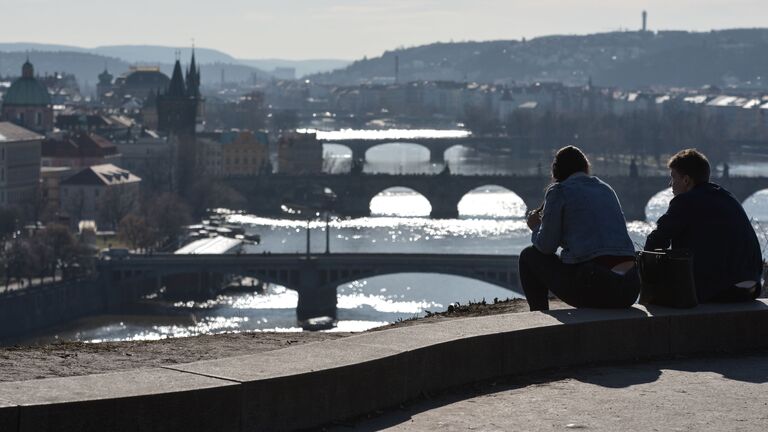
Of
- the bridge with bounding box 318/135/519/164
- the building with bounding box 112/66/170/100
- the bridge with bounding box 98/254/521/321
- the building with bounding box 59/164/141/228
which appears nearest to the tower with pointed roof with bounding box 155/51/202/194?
the building with bounding box 59/164/141/228

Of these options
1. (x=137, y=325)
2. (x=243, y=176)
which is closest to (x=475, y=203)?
(x=243, y=176)

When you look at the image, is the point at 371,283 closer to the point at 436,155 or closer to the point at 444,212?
the point at 444,212

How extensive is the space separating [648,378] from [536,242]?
749 mm

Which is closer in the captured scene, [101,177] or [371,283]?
[371,283]

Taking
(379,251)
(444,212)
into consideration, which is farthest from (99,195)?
(379,251)

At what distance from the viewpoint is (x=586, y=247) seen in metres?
6.81

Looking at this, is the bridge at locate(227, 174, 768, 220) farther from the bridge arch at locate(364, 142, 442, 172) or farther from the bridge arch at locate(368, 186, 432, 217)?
the bridge arch at locate(364, 142, 442, 172)

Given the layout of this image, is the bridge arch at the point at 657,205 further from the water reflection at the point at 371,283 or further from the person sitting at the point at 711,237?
the person sitting at the point at 711,237

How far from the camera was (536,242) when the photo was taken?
22.6ft

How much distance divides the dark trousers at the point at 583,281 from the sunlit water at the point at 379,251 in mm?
13260

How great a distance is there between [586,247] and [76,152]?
6872 centimetres

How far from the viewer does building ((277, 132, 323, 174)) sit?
91.1 m

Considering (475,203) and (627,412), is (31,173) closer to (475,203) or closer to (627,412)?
(475,203)

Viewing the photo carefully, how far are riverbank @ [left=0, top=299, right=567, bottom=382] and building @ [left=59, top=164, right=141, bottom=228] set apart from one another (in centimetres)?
5358
